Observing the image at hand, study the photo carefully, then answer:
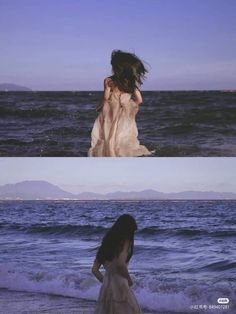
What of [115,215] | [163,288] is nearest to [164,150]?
[115,215]

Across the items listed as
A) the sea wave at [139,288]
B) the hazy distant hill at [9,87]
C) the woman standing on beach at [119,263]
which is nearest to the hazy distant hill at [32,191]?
the hazy distant hill at [9,87]

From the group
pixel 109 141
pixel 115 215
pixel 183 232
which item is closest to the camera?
pixel 109 141

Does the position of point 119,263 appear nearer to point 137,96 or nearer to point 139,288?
point 137,96

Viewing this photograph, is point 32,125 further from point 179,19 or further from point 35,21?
point 179,19

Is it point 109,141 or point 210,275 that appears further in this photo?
point 210,275

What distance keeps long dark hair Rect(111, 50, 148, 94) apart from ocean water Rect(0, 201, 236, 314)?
0.91 m

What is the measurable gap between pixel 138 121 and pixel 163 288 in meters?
1.33

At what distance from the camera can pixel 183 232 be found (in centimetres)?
696

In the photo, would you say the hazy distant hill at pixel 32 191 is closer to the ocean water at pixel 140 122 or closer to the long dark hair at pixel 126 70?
the ocean water at pixel 140 122

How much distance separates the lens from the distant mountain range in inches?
222

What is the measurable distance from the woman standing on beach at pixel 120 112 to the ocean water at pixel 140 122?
0.25 ft

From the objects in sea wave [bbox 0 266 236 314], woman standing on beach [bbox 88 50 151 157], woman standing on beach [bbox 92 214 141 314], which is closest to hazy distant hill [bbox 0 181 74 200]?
woman standing on beach [bbox 88 50 151 157]

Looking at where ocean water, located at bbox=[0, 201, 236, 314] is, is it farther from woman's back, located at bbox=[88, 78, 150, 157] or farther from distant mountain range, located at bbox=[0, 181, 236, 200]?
woman's back, located at bbox=[88, 78, 150, 157]

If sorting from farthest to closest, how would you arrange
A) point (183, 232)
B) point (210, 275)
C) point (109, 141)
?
1. point (183, 232)
2. point (210, 275)
3. point (109, 141)
